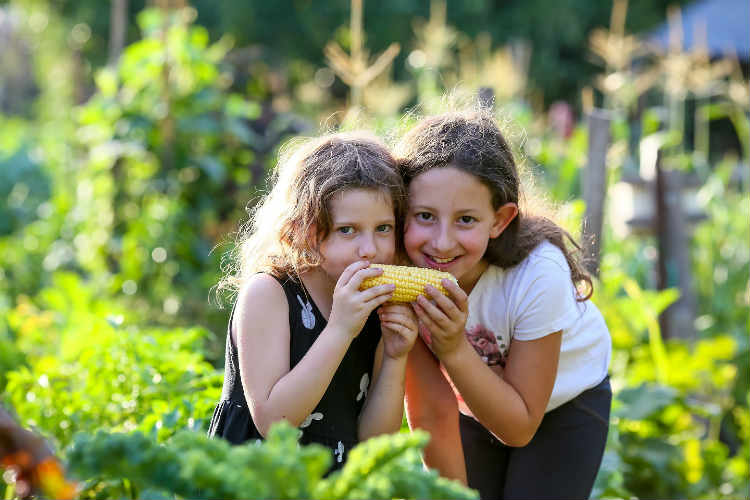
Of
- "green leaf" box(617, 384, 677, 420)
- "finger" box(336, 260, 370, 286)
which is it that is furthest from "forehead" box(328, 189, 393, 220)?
"green leaf" box(617, 384, 677, 420)

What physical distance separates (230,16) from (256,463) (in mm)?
17323

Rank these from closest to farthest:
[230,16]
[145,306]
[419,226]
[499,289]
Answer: [419,226] < [499,289] < [145,306] < [230,16]

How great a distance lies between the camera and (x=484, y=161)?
Result: 7.40ft

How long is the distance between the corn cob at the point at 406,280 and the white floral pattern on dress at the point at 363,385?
289mm

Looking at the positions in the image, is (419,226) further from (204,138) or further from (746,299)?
(746,299)

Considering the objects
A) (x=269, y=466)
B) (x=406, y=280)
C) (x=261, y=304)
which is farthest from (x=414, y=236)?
(x=269, y=466)

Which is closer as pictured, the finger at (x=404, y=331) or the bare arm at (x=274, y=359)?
the bare arm at (x=274, y=359)

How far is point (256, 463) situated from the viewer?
49.7 inches

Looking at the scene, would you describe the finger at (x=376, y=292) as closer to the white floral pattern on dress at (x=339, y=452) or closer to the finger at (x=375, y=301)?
the finger at (x=375, y=301)

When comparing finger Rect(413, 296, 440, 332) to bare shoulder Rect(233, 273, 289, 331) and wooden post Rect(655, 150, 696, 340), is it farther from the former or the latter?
wooden post Rect(655, 150, 696, 340)

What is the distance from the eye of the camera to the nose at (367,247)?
6.86 feet

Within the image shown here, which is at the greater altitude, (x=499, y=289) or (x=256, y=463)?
(x=499, y=289)

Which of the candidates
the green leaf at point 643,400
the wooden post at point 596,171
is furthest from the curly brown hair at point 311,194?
the wooden post at point 596,171

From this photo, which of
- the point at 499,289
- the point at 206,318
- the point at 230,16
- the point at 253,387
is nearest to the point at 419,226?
the point at 499,289
